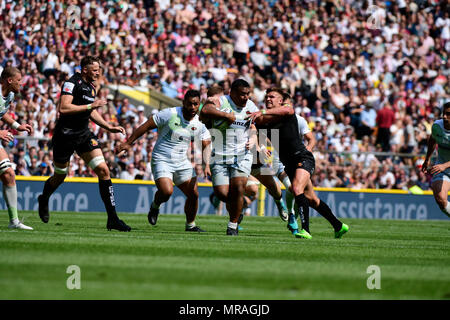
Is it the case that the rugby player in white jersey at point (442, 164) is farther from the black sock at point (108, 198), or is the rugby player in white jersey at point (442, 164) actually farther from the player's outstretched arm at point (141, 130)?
the black sock at point (108, 198)

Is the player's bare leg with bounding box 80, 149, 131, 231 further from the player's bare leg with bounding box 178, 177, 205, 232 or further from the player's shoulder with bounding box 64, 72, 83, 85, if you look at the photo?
the player's bare leg with bounding box 178, 177, 205, 232

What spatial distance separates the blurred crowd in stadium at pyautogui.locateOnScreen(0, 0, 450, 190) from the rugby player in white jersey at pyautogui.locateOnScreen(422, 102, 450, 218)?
9338mm

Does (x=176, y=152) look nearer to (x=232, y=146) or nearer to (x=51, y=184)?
(x=232, y=146)

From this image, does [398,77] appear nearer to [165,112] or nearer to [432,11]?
[432,11]

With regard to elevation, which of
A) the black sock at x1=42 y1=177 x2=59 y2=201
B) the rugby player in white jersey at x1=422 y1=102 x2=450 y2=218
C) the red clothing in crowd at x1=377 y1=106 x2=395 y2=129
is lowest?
the black sock at x1=42 y1=177 x2=59 y2=201

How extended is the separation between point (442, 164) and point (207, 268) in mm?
7583

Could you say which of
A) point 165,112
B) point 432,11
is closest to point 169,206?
point 165,112

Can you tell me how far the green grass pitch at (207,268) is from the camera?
21.5ft

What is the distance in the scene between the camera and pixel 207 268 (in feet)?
26.2

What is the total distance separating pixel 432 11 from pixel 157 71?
13.8 m

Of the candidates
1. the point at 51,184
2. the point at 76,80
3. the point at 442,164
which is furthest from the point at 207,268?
the point at 442,164

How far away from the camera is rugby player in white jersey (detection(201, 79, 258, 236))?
43.0 ft

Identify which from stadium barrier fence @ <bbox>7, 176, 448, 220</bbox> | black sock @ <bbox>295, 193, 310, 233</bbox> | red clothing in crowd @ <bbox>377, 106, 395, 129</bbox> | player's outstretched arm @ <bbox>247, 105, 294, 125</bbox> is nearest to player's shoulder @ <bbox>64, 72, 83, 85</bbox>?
player's outstretched arm @ <bbox>247, 105, 294, 125</bbox>

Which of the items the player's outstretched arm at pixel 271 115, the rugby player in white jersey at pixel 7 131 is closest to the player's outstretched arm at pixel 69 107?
the rugby player in white jersey at pixel 7 131
